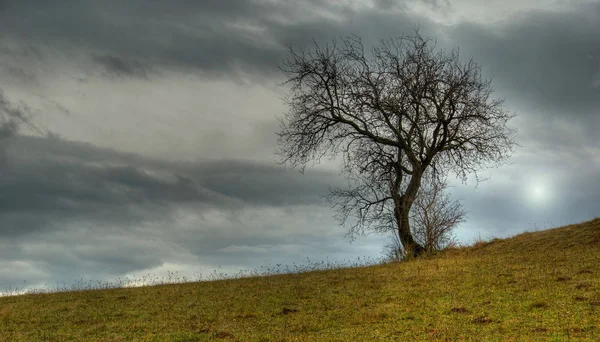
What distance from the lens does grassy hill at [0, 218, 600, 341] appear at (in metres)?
16.9

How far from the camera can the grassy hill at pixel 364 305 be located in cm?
1686

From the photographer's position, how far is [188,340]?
17.5 metres

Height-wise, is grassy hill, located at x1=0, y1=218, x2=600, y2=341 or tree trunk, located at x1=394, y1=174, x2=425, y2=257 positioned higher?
tree trunk, located at x1=394, y1=174, x2=425, y2=257

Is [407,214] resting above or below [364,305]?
above

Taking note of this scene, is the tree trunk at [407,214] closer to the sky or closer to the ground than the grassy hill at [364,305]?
closer to the sky

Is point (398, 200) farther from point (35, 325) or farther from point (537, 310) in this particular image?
point (35, 325)

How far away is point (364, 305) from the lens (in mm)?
21203

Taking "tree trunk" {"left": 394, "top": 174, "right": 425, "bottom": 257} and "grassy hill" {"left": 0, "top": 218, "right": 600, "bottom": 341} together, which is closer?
"grassy hill" {"left": 0, "top": 218, "right": 600, "bottom": 341}

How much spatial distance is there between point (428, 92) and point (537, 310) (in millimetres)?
21386

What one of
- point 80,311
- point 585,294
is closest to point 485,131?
point 585,294

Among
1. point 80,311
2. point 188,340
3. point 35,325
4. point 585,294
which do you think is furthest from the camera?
point 80,311

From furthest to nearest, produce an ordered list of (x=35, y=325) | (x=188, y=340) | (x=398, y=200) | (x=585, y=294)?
(x=398, y=200) < (x=35, y=325) < (x=585, y=294) < (x=188, y=340)

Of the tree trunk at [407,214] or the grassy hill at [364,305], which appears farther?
the tree trunk at [407,214]

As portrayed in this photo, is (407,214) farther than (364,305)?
Yes
